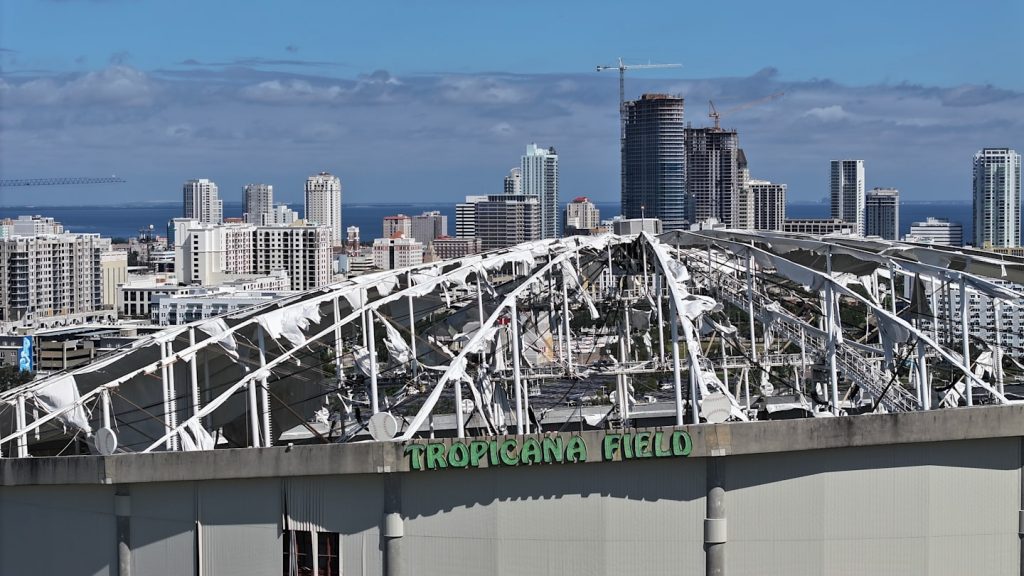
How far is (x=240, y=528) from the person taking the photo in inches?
1459

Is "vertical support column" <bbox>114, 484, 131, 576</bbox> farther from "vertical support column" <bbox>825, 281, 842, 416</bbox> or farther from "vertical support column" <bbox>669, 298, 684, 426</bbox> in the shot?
"vertical support column" <bbox>825, 281, 842, 416</bbox>

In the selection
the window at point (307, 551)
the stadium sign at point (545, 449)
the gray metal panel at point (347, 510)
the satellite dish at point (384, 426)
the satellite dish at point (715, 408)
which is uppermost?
the satellite dish at point (715, 408)

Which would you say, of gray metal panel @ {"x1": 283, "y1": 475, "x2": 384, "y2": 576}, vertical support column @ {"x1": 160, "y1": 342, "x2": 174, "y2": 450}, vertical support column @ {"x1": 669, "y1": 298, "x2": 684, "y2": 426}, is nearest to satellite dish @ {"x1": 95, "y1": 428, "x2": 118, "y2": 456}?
vertical support column @ {"x1": 160, "y1": 342, "x2": 174, "y2": 450}

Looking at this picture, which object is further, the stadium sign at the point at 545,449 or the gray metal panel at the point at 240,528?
the gray metal panel at the point at 240,528

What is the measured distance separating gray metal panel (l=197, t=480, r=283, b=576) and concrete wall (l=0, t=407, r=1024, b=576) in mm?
32

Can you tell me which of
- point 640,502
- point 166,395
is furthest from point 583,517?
point 166,395

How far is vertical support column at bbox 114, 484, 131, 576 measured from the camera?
37500mm

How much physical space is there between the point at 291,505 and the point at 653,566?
842 cm

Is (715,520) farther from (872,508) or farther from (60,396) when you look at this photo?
(60,396)

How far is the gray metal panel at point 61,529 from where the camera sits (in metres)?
37.9

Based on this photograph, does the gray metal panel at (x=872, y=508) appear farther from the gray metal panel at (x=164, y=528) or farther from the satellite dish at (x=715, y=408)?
the gray metal panel at (x=164, y=528)

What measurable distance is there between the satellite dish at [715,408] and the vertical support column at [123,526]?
1360 centimetres

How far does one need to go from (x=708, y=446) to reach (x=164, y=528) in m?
12.8

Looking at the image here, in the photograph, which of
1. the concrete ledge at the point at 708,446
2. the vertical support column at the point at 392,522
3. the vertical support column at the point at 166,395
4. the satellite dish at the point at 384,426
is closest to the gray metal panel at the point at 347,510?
the vertical support column at the point at 392,522
